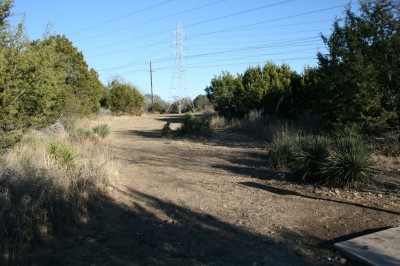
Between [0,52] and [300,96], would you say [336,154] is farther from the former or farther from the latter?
[300,96]

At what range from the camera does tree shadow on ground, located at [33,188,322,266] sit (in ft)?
15.5

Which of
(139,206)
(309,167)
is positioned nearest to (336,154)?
(309,167)

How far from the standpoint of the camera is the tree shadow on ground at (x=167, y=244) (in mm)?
4727

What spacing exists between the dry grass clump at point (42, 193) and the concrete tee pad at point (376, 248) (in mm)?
4035

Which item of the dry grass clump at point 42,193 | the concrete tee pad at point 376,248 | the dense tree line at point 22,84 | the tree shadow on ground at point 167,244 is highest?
the dense tree line at point 22,84

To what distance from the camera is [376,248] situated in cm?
467

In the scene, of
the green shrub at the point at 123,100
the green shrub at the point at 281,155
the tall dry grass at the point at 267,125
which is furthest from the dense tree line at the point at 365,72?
the green shrub at the point at 123,100

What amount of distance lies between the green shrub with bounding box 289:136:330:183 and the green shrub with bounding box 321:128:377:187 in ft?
1.03

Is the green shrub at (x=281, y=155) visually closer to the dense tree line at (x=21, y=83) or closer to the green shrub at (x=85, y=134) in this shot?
the dense tree line at (x=21, y=83)

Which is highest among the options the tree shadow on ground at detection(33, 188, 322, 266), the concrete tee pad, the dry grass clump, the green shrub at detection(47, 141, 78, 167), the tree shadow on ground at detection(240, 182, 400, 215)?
the green shrub at detection(47, 141, 78, 167)

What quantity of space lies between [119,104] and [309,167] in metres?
30.8

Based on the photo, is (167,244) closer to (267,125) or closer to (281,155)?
(281,155)

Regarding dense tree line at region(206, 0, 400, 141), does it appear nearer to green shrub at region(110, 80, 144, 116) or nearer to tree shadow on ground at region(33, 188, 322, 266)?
tree shadow on ground at region(33, 188, 322, 266)

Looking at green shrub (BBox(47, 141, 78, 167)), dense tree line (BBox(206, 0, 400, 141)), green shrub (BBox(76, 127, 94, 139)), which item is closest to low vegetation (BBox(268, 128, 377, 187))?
dense tree line (BBox(206, 0, 400, 141))
